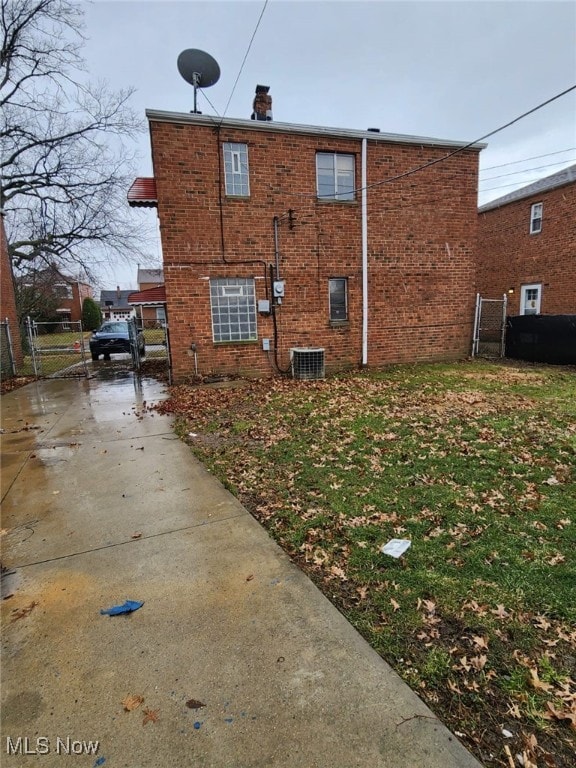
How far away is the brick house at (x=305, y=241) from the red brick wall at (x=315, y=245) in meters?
0.03

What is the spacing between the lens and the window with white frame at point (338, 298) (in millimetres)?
10938

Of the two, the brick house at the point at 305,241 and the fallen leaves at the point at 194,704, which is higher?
the brick house at the point at 305,241

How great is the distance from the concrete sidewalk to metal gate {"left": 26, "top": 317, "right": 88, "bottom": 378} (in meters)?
9.79

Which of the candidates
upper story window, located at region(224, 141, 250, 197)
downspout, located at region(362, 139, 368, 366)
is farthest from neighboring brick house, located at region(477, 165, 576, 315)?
upper story window, located at region(224, 141, 250, 197)

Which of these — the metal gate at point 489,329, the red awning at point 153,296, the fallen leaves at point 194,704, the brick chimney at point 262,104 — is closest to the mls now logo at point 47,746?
the fallen leaves at point 194,704

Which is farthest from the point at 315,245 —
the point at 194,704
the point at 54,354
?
the point at 54,354

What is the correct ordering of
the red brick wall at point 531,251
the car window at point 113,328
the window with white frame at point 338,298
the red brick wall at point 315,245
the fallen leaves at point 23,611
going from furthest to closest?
the car window at point 113,328 → the red brick wall at point 531,251 → the window with white frame at point 338,298 → the red brick wall at point 315,245 → the fallen leaves at point 23,611

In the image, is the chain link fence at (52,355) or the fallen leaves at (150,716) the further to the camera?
the chain link fence at (52,355)

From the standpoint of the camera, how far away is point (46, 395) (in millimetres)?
10000

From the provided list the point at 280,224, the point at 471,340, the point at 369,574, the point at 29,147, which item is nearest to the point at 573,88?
the point at 369,574

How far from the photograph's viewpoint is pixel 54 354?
21484 mm

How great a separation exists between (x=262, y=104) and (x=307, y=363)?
712 centimetres

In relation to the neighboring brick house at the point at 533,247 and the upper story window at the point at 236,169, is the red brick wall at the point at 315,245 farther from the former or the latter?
the neighboring brick house at the point at 533,247

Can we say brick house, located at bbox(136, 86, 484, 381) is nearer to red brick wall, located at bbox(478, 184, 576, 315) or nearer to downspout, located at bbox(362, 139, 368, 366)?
downspout, located at bbox(362, 139, 368, 366)
